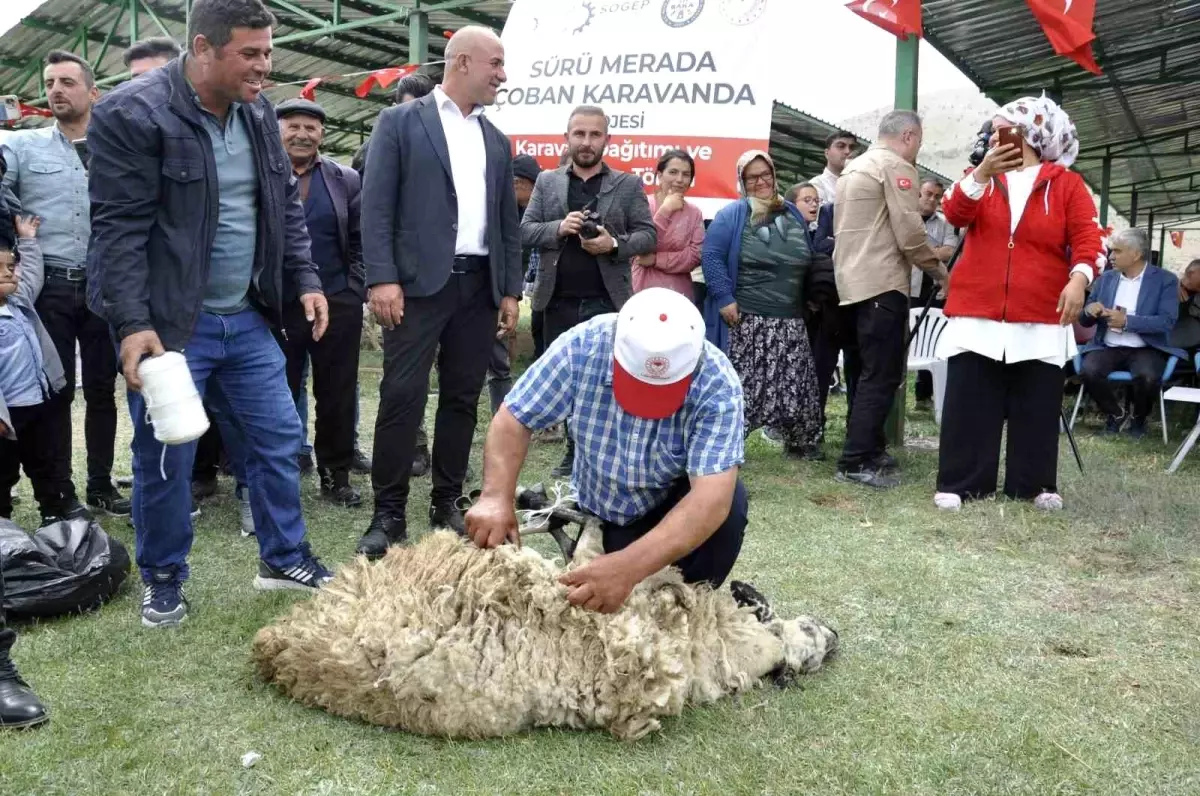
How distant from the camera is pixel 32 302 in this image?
4234mm

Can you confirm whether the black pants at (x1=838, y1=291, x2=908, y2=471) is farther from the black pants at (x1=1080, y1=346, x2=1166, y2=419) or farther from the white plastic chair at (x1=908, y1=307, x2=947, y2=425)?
the black pants at (x1=1080, y1=346, x2=1166, y2=419)

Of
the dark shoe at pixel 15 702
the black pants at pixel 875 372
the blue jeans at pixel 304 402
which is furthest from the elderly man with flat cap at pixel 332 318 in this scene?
the black pants at pixel 875 372

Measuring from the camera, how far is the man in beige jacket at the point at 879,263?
18.2 feet

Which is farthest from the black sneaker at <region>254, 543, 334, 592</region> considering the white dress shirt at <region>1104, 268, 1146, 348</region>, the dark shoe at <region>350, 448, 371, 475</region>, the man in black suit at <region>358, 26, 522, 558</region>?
the white dress shirt at <region>1104, 268, 1146, 348</region>

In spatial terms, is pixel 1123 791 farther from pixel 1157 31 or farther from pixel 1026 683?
pixel 1157 31

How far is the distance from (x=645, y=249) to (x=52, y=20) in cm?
1315

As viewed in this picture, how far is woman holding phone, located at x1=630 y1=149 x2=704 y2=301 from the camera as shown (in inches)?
241

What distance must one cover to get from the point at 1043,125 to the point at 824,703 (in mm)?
3503

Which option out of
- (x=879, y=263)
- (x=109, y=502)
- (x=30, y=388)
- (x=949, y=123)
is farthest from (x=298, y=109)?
(x=949, y=123)

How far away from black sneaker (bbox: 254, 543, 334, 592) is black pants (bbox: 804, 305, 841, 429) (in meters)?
3.79

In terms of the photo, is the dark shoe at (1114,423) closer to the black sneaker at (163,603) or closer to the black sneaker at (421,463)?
the black sneaker at (421,463)

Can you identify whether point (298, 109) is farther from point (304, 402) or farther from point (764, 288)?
point (764, 288)

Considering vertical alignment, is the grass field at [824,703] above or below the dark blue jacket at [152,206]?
below

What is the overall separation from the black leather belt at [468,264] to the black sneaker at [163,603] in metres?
1.62
